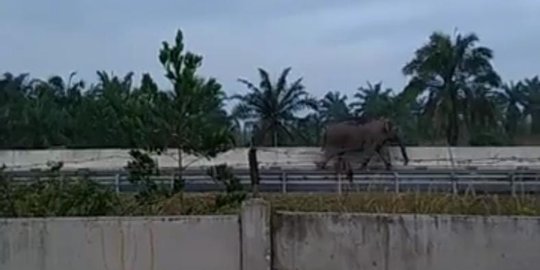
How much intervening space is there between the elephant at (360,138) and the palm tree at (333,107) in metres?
14.1

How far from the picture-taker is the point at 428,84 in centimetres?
4028

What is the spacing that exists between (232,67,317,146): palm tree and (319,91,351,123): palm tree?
286 cm

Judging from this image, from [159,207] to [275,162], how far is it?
689 inches

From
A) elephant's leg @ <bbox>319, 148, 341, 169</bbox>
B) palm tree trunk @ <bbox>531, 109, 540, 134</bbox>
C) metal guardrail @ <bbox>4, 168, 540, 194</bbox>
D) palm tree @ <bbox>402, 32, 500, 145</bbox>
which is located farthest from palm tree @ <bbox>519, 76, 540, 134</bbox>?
metal guardrail @ <bbox>4, 168, 540, 194</bbox>

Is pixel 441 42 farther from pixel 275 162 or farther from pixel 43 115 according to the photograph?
pixel 43 115

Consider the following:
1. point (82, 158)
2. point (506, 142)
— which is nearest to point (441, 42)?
point (506, 142)

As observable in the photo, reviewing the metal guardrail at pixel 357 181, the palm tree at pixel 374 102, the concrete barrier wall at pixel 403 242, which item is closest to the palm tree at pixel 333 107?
the palm tree at pixel 374 102

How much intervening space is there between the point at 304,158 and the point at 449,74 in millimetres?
14015

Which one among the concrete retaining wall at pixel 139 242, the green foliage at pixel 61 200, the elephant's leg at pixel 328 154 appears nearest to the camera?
the concrete retaining wall at pixel 139 242

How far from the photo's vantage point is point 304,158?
1139 inches

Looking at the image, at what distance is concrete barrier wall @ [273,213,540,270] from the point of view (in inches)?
344

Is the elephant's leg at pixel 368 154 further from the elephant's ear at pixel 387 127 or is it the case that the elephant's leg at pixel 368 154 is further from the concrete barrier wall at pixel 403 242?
the concrete barrier wall at pixel 403 242

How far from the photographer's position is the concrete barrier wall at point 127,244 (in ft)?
30.1

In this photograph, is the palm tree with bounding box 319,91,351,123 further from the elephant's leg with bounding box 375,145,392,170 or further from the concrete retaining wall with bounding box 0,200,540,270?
the concrete retaining wall with bounding box 0,200,540,270
